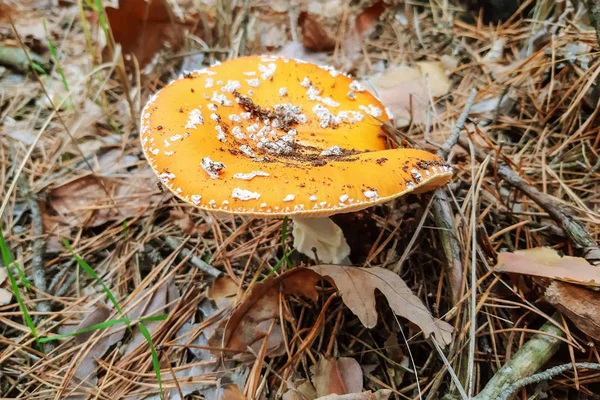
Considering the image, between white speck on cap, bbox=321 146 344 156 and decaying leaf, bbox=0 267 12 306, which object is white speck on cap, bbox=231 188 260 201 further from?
decaying leaf, bbox=0 267 12 306

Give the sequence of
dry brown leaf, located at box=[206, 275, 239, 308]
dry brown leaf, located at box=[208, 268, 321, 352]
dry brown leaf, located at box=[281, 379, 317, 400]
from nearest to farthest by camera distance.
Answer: dry brown leaf, located at box=[281, 379, 317, 400] → dry brown leaf, located at box=[208, 268, 321, 352] → dry brown leaf, located at box=[206, 275, 239, 308]

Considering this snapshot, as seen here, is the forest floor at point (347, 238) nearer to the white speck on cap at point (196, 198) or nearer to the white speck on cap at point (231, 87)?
the white speck on cap at point (196, 198)

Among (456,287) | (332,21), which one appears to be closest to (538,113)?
(456,287)

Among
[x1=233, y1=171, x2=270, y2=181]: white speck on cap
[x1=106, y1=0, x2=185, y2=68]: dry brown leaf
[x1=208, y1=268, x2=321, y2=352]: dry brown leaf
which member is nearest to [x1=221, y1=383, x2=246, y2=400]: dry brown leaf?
[x1=208, y1=268, x2=321, y2=352]: dry brown leaf

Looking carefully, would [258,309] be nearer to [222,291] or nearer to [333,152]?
[222,291]

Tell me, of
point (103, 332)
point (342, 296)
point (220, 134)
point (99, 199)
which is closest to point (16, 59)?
point (99, 199)

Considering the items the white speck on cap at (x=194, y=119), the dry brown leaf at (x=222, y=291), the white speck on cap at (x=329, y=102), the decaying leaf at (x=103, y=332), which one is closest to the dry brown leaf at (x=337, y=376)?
the dry brown leaf at (x=222, y=291)
